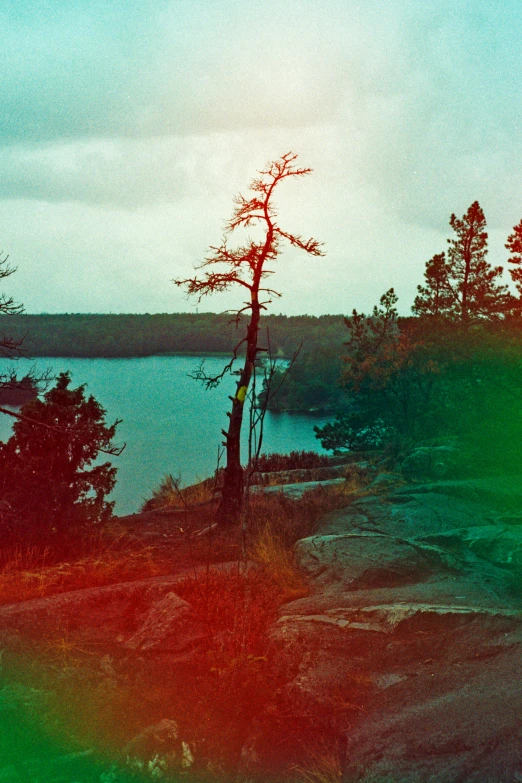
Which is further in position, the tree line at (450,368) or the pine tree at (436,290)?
the pine tree at (436,290)

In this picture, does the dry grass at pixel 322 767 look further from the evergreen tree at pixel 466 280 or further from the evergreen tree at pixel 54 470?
the evergreen tree at pixel 466 280

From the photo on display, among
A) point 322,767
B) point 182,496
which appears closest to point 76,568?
point 182,496

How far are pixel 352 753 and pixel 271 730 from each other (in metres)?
0.82

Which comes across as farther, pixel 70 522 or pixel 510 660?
pixel 70 522

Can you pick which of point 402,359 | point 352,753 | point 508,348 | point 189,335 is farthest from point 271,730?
point 189,335

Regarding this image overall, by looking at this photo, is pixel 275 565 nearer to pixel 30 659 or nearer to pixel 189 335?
pixel 30 659

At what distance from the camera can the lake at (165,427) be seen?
36.2m

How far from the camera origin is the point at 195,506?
15555 mm

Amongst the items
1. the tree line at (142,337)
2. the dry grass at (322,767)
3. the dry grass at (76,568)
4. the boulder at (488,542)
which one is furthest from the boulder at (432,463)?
the tree line at (142,337)

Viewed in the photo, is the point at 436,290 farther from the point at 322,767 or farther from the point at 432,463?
the point at 322,767

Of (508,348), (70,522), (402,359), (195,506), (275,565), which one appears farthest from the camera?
(402,359)

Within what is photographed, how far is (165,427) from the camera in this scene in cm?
5322

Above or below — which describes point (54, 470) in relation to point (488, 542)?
above

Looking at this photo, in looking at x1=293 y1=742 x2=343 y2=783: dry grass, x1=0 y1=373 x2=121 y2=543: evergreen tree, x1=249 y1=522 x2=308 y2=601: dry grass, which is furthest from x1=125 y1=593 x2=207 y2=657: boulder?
x1=0 y1=373 x2=121 y2=543: evergreen tree
